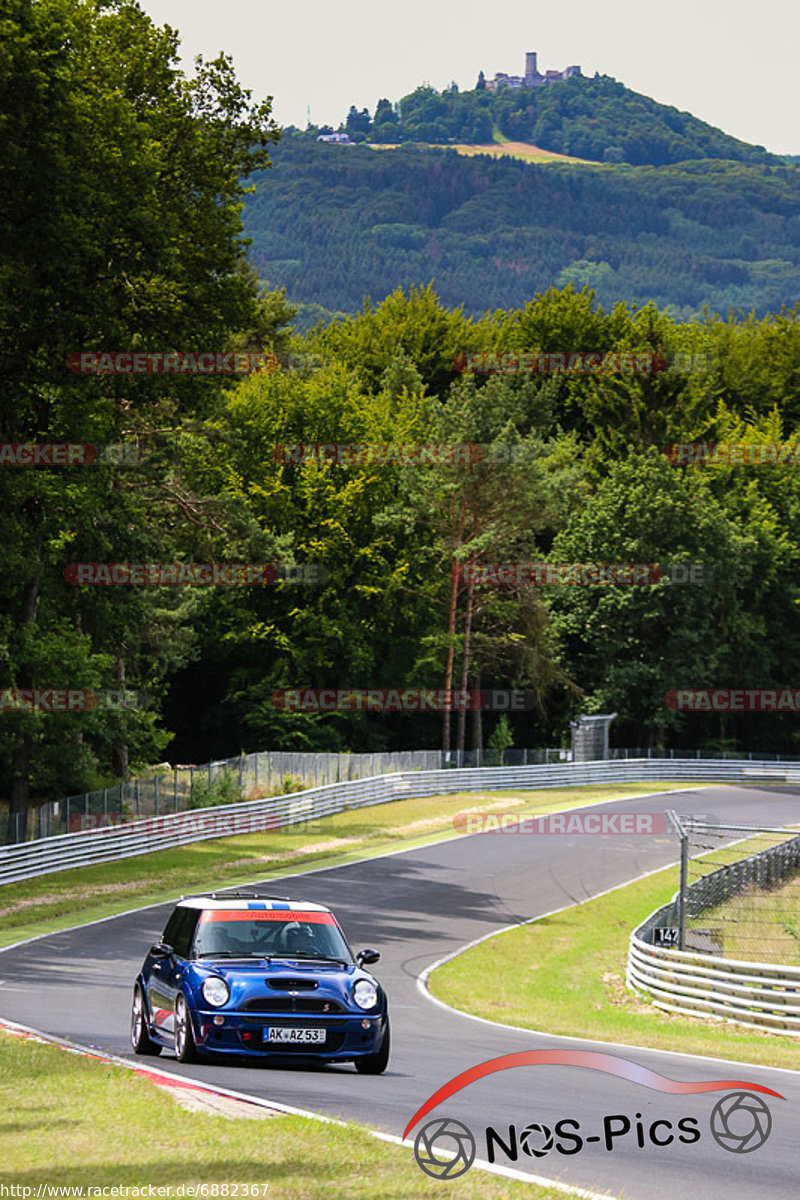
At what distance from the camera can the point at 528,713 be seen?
83.6m

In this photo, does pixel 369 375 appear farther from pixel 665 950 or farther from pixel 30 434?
pixel 665 950

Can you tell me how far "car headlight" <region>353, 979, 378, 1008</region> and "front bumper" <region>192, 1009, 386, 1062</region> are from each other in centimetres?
18

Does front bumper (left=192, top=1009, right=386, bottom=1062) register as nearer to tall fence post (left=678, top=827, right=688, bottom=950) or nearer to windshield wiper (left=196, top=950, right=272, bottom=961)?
windshield wiper (left=196, top=950, right=272, bottom=961)

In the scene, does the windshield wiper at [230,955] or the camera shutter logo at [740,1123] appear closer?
the camera shutter logo at [740,1123]

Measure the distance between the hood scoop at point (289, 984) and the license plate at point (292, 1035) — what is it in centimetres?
33

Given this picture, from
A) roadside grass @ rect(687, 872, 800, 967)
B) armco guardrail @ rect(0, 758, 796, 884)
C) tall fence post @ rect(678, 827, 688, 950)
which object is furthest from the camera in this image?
armco guardrail @ rect(0, 758, 796, 884)

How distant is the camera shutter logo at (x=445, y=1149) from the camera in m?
8.86

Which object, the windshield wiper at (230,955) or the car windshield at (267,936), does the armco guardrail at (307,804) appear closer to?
the car windshield at (267,936)

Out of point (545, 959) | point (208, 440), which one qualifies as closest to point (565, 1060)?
point (545, 959)

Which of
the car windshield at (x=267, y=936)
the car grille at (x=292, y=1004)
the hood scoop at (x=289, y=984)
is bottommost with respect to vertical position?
the car grille at (x=292, y=1004)

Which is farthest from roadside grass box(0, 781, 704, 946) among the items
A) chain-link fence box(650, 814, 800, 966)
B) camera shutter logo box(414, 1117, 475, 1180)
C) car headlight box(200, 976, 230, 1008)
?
camera shutter logo box(414, 1117, 475, 1180)

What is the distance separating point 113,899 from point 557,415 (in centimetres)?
6886

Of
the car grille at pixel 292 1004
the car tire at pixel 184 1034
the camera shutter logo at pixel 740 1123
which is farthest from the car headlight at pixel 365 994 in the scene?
the camera shutter logo at pixel 740 1123

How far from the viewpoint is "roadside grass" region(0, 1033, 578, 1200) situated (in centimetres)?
834
